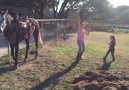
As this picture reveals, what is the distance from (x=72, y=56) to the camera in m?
11.7

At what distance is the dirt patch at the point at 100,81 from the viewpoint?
7613 mm

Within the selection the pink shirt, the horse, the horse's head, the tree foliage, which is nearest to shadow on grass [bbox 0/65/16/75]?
the horse

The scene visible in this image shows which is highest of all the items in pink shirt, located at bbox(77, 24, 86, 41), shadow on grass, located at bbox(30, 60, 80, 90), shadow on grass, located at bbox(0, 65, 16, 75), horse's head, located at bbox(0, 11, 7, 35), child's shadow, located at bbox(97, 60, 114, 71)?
horse's head, located at bbox(0, 11, 7, 35)

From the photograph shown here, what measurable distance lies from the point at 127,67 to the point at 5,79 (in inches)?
175

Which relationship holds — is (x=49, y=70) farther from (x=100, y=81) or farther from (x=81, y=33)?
(x=81, y=33)

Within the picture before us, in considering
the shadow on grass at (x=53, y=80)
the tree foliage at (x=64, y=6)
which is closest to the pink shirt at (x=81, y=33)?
the shadow on grass at (x=53, y=80)

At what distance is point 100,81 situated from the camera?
8.12m

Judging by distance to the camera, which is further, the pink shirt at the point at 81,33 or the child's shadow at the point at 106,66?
the pink shirt at the point at 81,33

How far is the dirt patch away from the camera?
7613 millimetres

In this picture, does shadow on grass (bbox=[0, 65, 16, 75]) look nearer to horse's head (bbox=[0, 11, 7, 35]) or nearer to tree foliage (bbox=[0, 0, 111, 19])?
horse's head (bbox=[0, 11, 7, 35])

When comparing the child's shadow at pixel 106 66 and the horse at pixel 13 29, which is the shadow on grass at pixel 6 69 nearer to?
the horse at pixel 13 29

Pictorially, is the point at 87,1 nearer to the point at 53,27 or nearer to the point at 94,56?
the point at 53,27

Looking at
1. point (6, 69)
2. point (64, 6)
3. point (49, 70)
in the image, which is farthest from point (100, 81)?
point (64, 6)

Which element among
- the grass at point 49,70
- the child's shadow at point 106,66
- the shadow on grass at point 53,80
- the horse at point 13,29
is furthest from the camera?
the child's shadow at point 106,66
